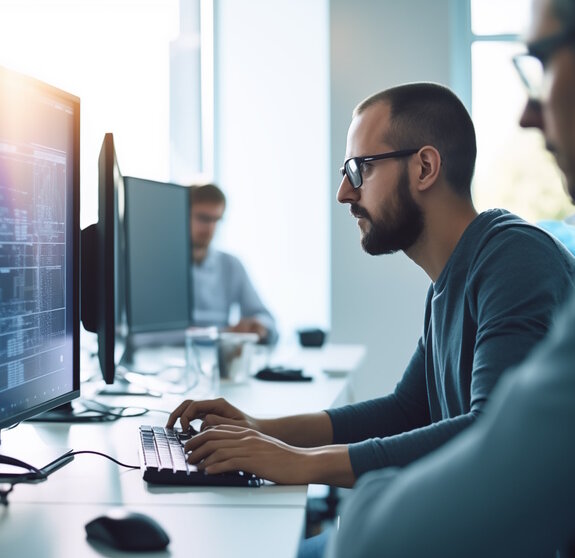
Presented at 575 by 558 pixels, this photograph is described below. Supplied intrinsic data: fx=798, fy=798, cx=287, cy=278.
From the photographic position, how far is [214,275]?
158 inches

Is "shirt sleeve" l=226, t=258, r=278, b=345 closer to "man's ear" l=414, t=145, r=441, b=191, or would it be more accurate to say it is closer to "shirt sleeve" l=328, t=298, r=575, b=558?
"man's ear" l=414, t=145, r=441, b=191

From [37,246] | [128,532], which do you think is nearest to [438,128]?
[37,246]

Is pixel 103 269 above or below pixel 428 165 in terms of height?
below

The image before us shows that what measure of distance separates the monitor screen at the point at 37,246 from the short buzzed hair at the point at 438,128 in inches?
25.5

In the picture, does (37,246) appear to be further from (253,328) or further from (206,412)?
(253,328)

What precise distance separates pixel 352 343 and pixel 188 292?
1934mm

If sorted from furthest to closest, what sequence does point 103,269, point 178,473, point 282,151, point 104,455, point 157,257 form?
point 282,151, point 157,257, point 103,269, point 104,455, point 178,473

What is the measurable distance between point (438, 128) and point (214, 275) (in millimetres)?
2483

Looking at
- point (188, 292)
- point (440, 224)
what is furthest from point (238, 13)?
point (440, 224)

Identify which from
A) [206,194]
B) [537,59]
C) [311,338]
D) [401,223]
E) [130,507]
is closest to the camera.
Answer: [537,59]

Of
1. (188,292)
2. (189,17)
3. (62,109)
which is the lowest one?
(188,292)

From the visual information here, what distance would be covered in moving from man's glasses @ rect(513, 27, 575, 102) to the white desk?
0.54 m

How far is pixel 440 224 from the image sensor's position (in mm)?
1614

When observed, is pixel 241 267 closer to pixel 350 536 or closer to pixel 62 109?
pixel 62 109
